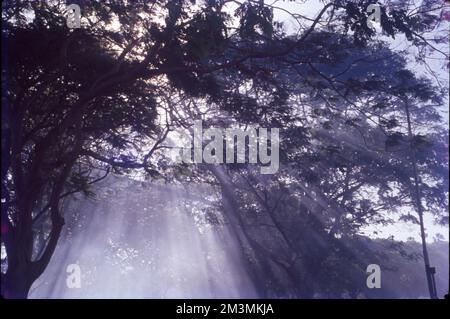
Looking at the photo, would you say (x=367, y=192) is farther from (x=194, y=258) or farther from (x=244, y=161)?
(x=194, y=258)

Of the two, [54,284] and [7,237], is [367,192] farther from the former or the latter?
[54,284]

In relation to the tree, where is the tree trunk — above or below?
below

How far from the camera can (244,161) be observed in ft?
41.3

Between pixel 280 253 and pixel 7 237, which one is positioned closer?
pixel 7 237

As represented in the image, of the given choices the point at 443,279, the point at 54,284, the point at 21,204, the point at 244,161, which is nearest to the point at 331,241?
the point at 244,161

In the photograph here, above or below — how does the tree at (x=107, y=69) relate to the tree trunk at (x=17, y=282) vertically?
above

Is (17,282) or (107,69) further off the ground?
(107,69)

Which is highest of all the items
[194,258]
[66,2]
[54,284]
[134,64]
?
[66,2]

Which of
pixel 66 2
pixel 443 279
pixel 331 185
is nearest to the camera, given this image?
pixel 66 2
